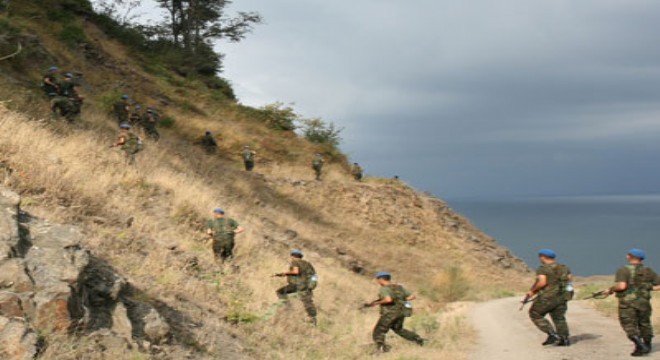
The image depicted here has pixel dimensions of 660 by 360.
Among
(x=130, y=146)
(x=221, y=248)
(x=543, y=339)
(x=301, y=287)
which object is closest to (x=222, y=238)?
(x=221, y=248)

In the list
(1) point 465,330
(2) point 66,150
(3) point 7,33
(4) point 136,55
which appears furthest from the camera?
(4) point 136,55

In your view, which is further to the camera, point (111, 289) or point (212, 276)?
point (212, 276)

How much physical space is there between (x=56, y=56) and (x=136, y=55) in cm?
987

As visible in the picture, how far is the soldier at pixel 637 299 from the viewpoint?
826 centimetres

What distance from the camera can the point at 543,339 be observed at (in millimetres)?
10344

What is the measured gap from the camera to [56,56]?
2738cm

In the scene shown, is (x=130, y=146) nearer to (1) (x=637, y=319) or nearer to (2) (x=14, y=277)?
(2) (x=14, y=277)

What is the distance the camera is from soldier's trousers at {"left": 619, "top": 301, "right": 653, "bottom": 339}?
8.25 meters

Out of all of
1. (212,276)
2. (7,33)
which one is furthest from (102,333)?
(7,33)

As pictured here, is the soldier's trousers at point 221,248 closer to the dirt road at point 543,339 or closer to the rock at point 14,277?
the dirt road at point 543,339

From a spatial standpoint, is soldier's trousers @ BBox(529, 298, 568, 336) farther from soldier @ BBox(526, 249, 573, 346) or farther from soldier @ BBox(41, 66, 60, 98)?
soldier @ BBox(41, 66, 60, 98)

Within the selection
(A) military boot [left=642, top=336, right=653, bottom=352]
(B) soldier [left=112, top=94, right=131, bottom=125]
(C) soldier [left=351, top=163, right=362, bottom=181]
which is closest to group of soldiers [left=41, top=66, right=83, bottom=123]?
(B) soldier [left=112, top=94, right=131, bottom=125]

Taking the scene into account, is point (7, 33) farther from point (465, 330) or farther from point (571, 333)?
point (571, 333)

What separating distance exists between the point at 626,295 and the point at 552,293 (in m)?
1.09
